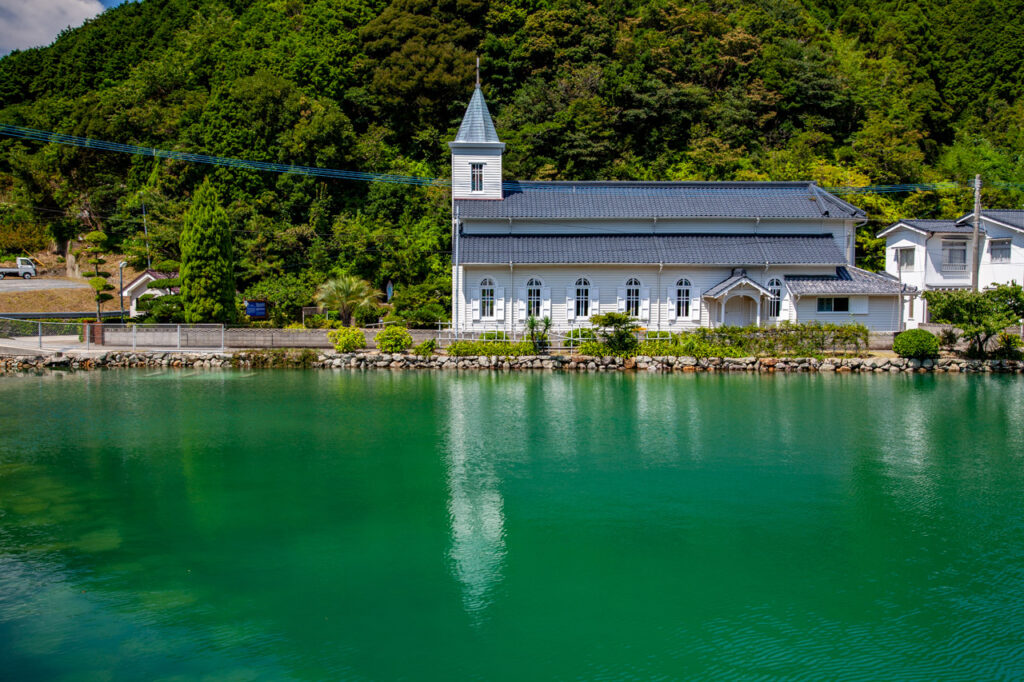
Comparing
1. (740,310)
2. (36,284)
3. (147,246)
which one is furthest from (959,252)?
(36,284)

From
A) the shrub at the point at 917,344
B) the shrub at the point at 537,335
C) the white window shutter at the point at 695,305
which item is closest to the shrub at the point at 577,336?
the shrub at the point at 537,335

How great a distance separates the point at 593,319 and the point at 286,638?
2462 cm

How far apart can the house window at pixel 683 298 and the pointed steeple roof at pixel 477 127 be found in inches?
434

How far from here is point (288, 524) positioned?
13.0 m

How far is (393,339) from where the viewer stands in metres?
32.6

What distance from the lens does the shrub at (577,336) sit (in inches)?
1302

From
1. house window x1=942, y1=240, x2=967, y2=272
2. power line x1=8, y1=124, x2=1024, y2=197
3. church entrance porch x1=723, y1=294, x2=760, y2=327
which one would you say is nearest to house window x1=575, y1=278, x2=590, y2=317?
power line x1=8, y1=124, x2=1024, y2=197

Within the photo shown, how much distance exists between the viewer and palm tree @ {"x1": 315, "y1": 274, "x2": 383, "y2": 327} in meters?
36.0

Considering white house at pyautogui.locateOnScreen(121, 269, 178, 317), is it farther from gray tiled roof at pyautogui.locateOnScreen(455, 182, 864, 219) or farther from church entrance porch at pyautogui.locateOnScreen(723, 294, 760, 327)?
church entrance porch at pyautogui.locateOnScreen(723, 294, 760, 327)

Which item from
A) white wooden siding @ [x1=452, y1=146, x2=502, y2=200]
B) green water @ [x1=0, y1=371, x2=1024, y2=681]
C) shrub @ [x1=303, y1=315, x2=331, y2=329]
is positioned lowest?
Result: green water @ [x1=0, y1=371, x2=1024, y2=681]

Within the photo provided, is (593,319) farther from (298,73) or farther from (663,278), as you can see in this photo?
(298,73)

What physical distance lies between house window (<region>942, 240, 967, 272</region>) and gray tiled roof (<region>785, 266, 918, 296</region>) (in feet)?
15.2

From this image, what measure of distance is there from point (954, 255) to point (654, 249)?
51.0 ft

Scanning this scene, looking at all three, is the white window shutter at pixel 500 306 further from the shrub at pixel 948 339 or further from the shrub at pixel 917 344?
the shrub at pixel 948 339
